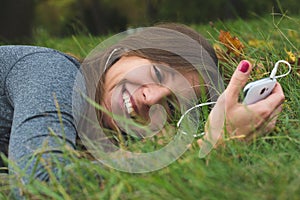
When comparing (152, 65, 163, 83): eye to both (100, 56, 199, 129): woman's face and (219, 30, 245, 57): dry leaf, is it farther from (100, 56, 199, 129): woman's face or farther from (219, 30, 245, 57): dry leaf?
(219, 30, 245, 57): dry leaf

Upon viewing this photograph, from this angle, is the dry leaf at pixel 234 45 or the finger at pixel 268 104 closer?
the finger at pixel 268 104

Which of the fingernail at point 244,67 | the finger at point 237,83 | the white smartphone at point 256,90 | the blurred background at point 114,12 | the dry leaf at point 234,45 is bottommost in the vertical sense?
the blurred background at point 114,12

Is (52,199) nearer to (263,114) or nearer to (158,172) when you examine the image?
(158,172)

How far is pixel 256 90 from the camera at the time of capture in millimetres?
1970

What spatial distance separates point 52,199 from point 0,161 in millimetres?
826

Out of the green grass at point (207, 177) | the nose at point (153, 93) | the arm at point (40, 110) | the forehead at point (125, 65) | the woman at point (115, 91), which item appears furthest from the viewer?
the forehead at point (125, 65)

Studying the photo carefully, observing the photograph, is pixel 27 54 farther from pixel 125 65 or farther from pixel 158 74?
pixel 158 74

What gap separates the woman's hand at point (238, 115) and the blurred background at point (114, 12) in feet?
9.41

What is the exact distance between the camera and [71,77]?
2121 millimetres

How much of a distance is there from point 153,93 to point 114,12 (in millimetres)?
13429

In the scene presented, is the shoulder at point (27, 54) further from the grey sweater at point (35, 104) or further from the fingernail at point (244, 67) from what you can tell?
the fingernail at point (244, 67)

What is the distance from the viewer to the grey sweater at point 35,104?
1.77 metres

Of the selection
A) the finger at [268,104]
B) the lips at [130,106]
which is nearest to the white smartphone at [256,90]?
the finger at [268,104]

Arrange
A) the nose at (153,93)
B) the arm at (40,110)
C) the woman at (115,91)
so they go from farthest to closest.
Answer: the nose at (153,93) → the woman at (115,91) → the arm at (40,110)
